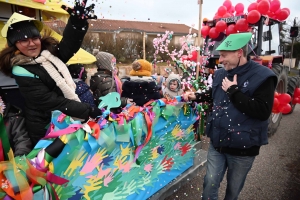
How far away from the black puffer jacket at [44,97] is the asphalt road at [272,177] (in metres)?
1.72

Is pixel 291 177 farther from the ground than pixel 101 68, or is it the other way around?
pixel 101 68

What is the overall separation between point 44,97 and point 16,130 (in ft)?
1.07

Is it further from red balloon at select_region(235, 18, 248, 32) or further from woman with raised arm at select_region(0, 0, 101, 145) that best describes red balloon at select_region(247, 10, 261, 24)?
woman with raised arm at select_region(0, 0, 101, 145)

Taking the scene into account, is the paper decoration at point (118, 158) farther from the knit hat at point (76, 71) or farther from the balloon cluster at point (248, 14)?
the balloon cluster at point (248, 14)

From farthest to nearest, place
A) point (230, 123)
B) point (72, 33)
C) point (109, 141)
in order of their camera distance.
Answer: point (230, 123) < point (72, 33) < point (109, 141)

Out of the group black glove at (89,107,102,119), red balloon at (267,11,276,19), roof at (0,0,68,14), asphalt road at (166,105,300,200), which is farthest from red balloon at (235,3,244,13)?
black glove at (89,107,102,119)

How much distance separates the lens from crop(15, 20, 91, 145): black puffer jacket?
156cm

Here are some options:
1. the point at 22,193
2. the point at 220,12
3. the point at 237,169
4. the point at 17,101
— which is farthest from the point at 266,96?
the point at 220,12

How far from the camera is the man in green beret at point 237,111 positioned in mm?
1669

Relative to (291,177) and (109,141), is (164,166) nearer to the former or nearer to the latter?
(109,141)

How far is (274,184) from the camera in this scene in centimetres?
290

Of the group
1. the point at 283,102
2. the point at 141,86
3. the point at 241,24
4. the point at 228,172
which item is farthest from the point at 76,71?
the point at 283,102

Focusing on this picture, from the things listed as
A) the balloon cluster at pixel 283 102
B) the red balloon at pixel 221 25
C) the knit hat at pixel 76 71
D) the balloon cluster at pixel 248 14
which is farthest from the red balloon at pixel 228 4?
the knit hat at pixel 76 71

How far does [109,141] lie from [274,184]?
2499 millimetres
